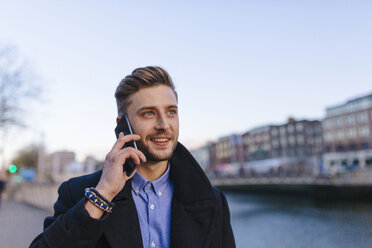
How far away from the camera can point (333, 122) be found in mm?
61500

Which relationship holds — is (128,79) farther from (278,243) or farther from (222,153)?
(222,153)

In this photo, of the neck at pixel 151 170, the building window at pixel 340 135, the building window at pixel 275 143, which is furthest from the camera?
the building window at pixel 275 143

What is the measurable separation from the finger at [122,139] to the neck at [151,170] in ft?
0.71

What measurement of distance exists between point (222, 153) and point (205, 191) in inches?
3671

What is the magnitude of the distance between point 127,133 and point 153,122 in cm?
14

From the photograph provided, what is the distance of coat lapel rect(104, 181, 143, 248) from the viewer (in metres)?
1.46

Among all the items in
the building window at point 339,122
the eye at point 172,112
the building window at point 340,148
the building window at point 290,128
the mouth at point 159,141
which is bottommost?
the building window at point 340,148

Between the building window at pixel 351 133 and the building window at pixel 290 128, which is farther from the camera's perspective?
the building window at pixel 290 128

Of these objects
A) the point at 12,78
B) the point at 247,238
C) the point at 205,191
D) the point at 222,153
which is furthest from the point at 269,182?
the point at 222,153

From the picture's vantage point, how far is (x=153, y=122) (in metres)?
1.64

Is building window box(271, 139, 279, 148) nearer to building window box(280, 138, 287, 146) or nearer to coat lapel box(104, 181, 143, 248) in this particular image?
building window box(280, 138, 287, 146)

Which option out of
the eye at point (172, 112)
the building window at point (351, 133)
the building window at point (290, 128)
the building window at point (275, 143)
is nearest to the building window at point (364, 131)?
the building window at point (351, 133)

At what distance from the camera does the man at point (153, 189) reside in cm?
149

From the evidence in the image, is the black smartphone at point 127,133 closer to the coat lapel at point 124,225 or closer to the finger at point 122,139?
the finger at point 122,139
